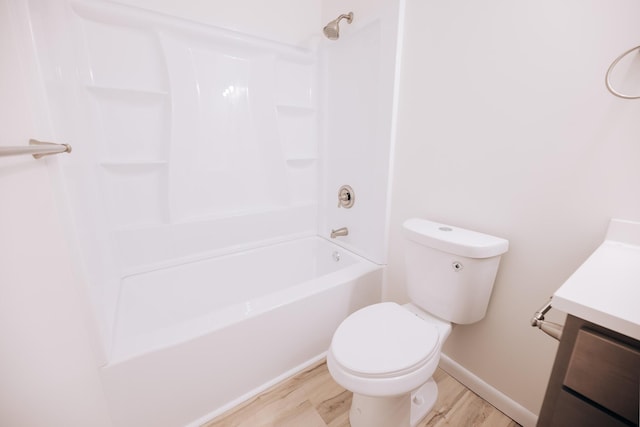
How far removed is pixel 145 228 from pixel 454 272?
1.60 meters

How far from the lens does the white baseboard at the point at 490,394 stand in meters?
1.07

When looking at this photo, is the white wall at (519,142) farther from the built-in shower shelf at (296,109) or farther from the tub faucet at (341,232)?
the built-in shower shelf at (296,109)

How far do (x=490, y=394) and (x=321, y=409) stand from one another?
0.77m

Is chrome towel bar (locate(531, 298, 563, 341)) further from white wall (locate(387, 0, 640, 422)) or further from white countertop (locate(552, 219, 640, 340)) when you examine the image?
white wall (locate(387, 0, 640, 422))

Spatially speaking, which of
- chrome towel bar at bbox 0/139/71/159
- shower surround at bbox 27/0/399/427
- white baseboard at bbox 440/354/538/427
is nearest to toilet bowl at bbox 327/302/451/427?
white baseboard at bbox 440/354/538/427

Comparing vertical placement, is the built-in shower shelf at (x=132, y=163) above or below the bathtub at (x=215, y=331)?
above

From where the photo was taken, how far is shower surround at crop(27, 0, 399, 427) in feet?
3.43

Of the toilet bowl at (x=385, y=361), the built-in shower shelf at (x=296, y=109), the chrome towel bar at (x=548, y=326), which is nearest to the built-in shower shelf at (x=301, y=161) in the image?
the built-in shower shelf at (x=296, y=109)

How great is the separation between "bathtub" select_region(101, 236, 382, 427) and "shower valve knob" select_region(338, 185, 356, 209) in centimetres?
34

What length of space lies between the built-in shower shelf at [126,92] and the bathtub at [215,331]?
3.15ft

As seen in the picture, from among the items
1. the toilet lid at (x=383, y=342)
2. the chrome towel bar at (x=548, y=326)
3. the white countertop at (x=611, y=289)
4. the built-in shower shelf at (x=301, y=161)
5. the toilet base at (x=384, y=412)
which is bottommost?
the toilet base at (x=384, y=412)

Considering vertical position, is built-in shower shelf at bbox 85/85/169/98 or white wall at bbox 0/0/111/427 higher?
built-in shower shelf at bbox 85/85/169/98

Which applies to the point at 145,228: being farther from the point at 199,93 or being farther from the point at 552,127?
the point at 552,127

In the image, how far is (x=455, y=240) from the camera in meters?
1.02
